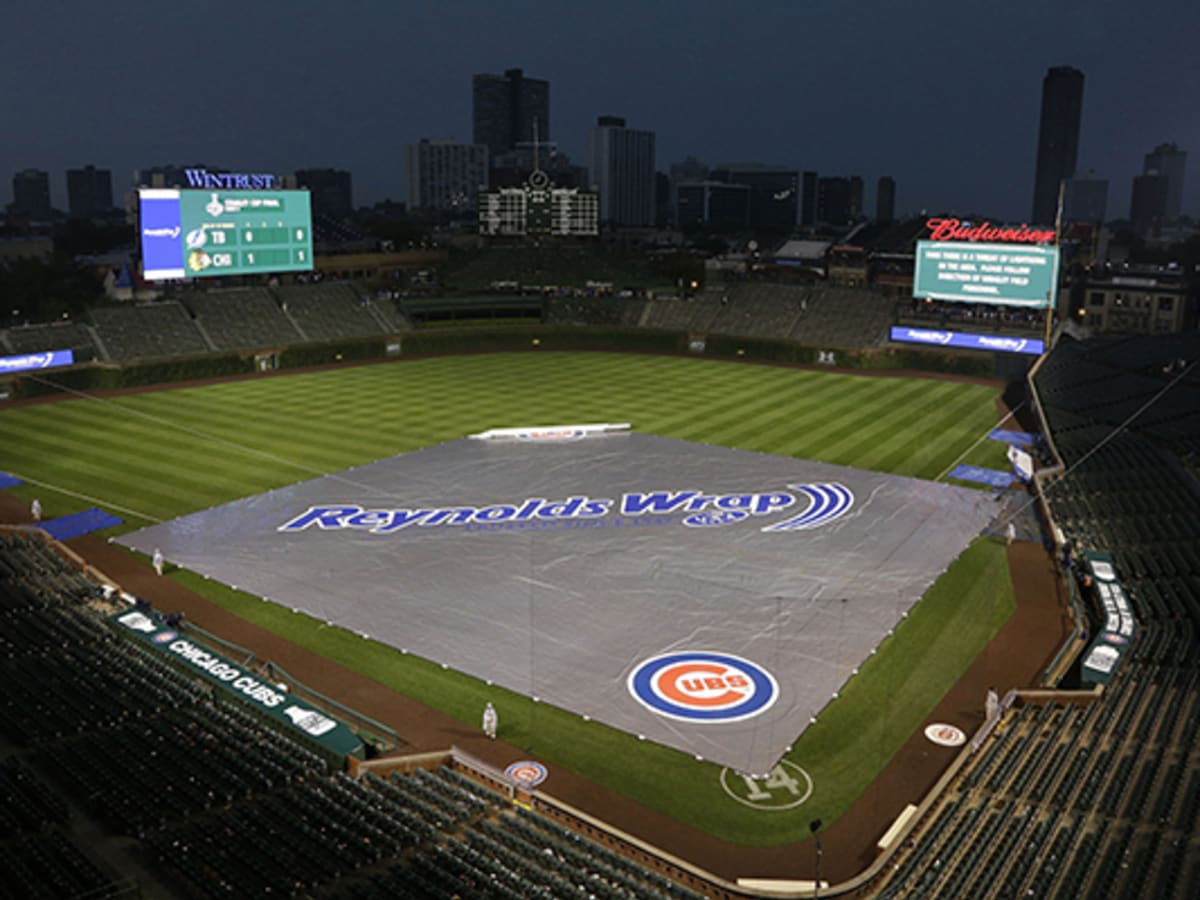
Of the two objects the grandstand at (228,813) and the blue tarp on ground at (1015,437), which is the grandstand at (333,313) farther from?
the grandstand at (228,813)

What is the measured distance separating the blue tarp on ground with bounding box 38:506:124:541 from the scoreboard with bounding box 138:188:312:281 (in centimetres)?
2725

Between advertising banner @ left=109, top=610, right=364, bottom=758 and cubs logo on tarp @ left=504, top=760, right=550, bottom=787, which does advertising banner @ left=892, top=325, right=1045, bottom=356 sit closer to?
cubs logo on tarp @ left=504, top=760, right=550, bottom=787

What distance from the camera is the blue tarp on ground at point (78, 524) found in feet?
93.6

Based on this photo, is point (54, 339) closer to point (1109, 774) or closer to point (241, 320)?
point (241, 320)

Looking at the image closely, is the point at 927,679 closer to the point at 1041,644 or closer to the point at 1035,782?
the point at 1041,644

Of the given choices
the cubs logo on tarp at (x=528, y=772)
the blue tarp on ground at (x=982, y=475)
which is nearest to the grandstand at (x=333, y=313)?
the blue tarp on ground at (x=982, y=475)

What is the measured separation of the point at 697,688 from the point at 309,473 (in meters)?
21.2

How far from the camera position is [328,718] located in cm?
1706

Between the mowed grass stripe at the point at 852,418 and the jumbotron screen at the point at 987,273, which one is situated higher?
the jumbotron screen at the point at 987,273

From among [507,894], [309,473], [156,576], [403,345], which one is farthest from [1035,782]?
[403,345]

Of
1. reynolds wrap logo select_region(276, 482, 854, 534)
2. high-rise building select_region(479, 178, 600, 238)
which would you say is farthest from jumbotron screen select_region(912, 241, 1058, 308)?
high-rise building select_region(479, 178, 600, 238)

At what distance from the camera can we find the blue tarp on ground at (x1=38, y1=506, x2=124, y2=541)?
2853 cm

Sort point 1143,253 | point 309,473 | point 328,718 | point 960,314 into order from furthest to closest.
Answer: point 1143,253
point 960,314
point 309,473
point 328,718

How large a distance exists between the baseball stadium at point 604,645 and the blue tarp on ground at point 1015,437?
1.11 ft
